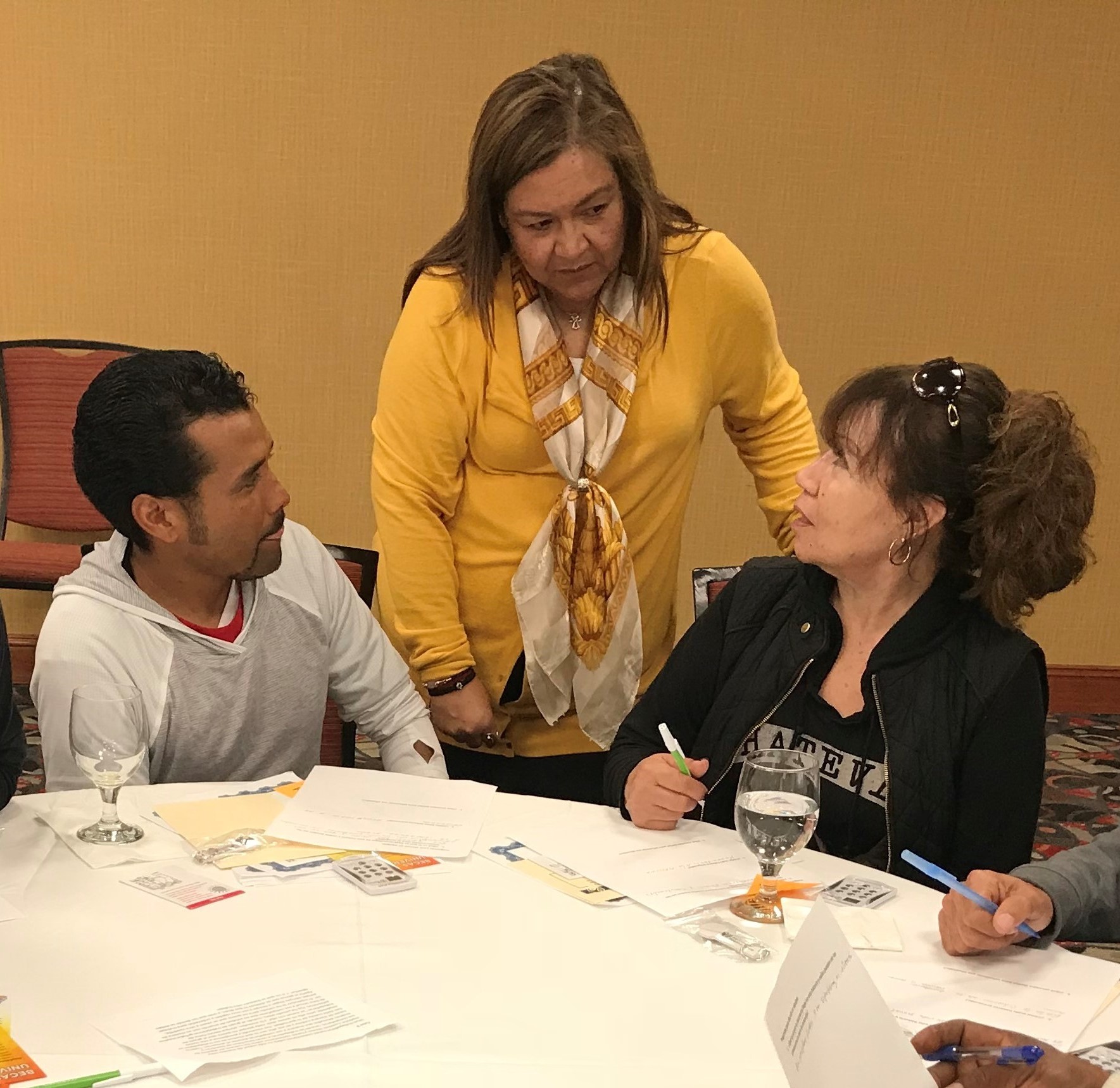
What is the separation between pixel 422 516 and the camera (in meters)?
2.38

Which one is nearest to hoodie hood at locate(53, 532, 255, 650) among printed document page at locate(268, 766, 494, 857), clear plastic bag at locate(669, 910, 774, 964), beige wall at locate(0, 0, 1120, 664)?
printed document page at locate(268, 766, 494, 857)

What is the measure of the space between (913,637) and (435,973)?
91 centimetres

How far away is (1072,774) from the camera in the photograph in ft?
14.9

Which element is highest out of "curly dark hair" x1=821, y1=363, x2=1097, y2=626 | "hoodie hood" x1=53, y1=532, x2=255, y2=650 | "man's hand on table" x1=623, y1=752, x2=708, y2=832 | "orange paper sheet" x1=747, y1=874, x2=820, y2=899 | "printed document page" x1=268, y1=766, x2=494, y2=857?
"curly dark hair" x1=821, y1=363, x2=1097, y2=626

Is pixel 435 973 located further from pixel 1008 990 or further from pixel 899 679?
pixel 899 679

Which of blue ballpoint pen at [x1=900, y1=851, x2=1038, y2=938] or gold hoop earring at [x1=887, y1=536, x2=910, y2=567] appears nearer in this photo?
blue ballpoint pen at [x1=900, y1=851, x2=1038, y2=938]

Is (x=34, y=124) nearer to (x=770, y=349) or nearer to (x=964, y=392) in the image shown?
(x=770, y=349)

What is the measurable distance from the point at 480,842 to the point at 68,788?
0.66 metres

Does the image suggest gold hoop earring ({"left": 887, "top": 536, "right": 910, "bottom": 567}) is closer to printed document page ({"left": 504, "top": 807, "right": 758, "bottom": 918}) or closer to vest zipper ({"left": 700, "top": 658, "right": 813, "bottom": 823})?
vest zipper ({"left": 700, "top": 658, "right": 813, "bottom": 823})

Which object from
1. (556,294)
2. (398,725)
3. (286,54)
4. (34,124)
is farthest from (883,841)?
(34,124)

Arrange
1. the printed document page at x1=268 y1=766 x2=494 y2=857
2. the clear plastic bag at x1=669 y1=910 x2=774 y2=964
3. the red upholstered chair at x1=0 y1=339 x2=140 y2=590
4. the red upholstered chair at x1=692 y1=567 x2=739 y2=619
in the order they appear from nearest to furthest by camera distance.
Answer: the clear plastic bag at x1=669 y1=910 x2=774 y2=964 < the printed document page at x1=268 y1=766 x2=494 y2=857 < the red upholstered chair at x1=692 y1=567 x2=739 y2=619 < the red upholstered chair at x1=0 y1=339 x2=140 y2=590

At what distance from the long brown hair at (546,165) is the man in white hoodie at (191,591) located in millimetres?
434

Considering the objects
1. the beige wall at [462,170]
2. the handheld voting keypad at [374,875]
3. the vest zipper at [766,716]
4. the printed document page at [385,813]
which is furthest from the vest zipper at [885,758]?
the beige wall at [462,170]

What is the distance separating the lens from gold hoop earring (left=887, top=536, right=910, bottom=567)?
6.55 feet
